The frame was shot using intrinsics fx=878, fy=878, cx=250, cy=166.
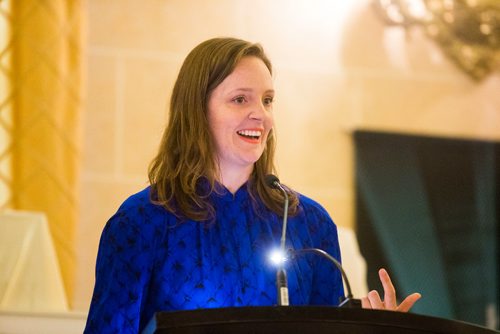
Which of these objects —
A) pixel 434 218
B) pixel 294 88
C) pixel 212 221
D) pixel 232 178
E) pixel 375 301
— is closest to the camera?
pixel 375 301

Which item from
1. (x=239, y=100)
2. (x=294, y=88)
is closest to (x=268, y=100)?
(x=239, y=100)

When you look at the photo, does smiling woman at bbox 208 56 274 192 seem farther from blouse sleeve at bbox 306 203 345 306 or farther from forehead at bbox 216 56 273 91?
blouse sleeve at bbox 306 203 345 306

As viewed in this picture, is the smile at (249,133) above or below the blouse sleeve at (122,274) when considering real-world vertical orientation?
above

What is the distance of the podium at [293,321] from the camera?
→ 1.53 metres

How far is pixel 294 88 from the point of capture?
5008 mm

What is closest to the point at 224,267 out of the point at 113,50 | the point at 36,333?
the point at 36,333

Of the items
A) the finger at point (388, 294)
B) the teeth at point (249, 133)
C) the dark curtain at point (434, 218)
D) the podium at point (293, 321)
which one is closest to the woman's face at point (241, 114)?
the teeth at point (249, 133)

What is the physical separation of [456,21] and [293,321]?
13.1 ft

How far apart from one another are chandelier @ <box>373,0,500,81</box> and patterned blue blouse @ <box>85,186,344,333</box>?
3194 millimetres

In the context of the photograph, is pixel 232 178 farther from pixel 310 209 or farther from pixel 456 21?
pixel 456 21

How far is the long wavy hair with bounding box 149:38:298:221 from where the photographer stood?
2.16 m

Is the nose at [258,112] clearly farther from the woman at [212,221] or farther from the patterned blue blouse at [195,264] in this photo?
the patterned blue blouse at [195,264]

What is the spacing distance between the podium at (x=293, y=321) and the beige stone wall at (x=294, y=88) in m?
3.02

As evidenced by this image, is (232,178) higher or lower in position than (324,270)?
higher
